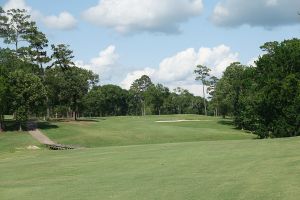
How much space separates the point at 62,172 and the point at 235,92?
2695 inches

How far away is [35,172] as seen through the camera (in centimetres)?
2166

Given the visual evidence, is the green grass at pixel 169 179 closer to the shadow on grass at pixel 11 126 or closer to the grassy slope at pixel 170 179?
the grassy slope at pixel 170 179

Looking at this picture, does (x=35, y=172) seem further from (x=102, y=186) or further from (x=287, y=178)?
(x=287, y=178)

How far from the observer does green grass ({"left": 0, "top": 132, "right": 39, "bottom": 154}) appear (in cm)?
5170

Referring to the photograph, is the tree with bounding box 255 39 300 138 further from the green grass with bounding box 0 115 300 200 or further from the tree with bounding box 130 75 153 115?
the tree with bounding box 130 75 153 115

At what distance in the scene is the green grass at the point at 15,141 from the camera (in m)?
51.7

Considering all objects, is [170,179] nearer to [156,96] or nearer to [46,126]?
[46,126]

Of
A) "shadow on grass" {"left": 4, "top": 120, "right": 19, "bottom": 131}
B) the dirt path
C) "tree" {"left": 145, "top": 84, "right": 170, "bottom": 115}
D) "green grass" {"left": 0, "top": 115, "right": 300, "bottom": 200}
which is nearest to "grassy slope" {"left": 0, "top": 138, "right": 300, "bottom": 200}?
"green grass" {"left": 0, "top": 115, "right": 300, "bottom": 200}

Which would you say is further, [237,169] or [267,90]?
[267,90]

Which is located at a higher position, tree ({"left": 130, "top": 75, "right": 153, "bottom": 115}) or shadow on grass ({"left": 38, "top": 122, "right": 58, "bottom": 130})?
tree ({"left": 130, "top": 75, "right": 153, "bottom": 115})

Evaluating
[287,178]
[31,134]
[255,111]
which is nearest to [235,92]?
[255,111]

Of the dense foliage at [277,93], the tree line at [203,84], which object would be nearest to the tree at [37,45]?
the tree line at [203,84]

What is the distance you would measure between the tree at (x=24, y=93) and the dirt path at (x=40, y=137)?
244cm

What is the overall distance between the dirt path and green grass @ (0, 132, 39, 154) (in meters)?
0.71
